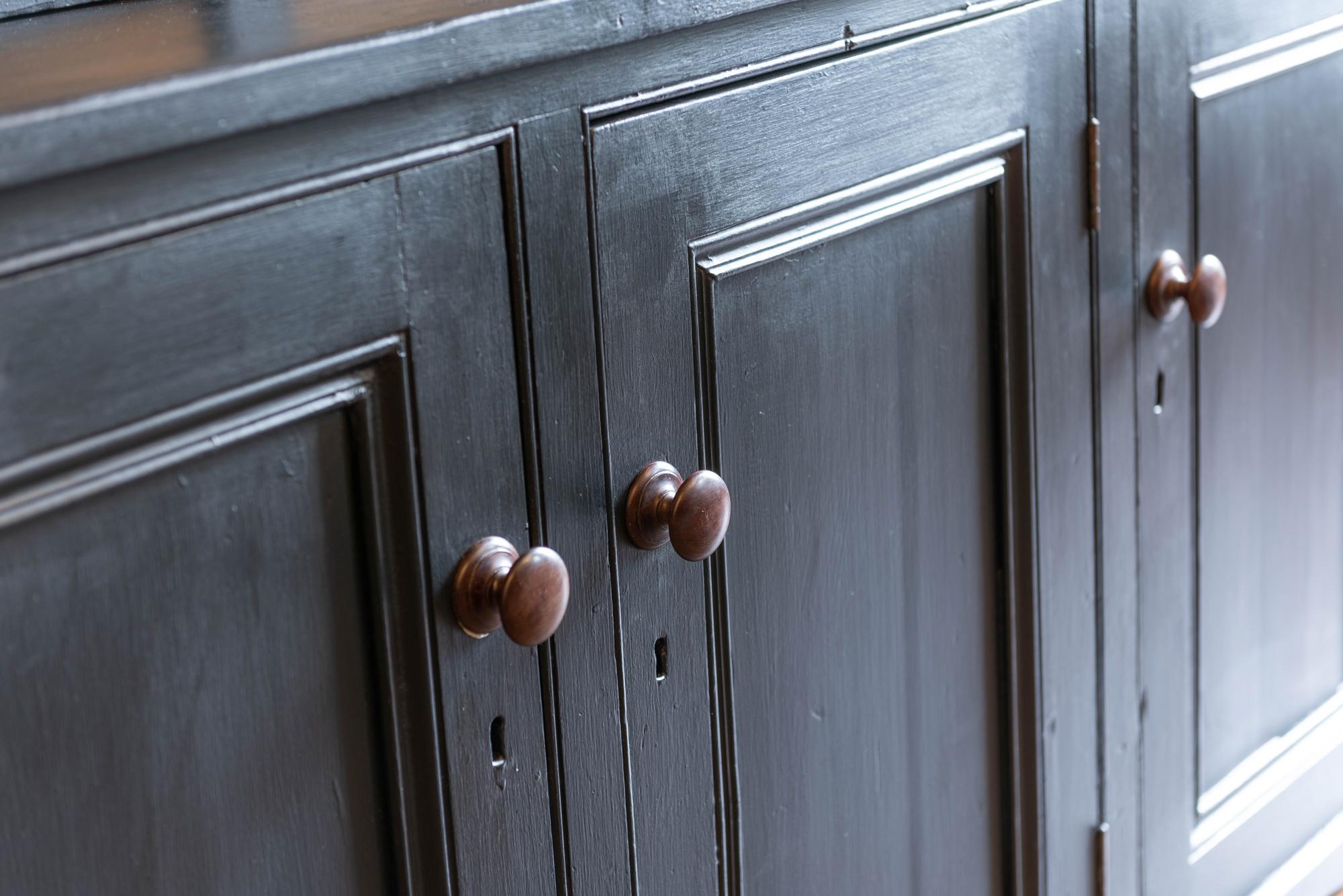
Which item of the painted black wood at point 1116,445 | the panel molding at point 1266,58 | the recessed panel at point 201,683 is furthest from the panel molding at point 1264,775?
the recessed panel at point 201,683

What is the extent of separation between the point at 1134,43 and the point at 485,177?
1.70 feet

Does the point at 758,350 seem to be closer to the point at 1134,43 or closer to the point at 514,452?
the point at 514,452

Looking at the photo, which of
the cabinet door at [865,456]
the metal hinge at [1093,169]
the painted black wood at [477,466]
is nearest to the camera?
the painted black wood at [477,466]

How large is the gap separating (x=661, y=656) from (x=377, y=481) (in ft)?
0.63

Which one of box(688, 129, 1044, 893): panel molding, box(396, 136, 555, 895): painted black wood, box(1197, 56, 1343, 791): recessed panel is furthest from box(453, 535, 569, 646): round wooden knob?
box(1197, 56, 1343, 791): recessed panel

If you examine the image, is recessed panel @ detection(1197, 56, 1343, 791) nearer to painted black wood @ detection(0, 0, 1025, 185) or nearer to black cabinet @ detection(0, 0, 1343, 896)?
black cabinet @ detection(0, 0, 1343, 896)

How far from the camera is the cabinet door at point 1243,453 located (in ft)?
3.38

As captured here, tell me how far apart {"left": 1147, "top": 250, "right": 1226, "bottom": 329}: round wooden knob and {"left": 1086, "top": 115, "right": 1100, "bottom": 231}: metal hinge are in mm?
85

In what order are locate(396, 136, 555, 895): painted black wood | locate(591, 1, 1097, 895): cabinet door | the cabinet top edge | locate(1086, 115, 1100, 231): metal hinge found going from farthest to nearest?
1. locate(1086, 115, 1100, 231): metal hinge
2. locate(591, 1, 1097, 895): cabinet door
3. locate(396, 136, 555, 895): painted black wood
4. the cabinet top edge

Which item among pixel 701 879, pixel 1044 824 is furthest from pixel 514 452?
pixel 1044 824

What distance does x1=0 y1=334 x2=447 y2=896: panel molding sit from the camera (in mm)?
521

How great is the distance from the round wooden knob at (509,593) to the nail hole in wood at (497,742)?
4 cm

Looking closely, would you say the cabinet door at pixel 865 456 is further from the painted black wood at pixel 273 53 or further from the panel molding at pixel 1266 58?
the panel molding at pixel 1266 58

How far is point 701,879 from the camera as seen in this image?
2.57 feet
